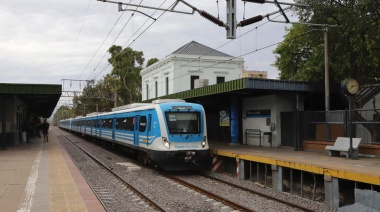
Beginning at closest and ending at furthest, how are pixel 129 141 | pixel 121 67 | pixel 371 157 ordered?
pixel 371 157
pixel 129 141
pixel 121 67

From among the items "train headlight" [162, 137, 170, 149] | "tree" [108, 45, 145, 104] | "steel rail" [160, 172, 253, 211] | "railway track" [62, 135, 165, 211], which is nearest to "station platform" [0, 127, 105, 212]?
"railway track" [62, 135, 165, 211]

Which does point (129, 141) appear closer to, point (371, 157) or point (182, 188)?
point (182, 188)

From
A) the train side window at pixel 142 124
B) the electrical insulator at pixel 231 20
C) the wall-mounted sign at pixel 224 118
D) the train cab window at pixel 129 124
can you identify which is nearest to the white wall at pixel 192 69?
the wall-mounted sign at pixel 224 118

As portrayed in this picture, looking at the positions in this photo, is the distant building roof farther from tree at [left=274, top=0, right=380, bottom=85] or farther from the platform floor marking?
the platform floor marking

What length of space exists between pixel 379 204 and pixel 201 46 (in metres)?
37.3

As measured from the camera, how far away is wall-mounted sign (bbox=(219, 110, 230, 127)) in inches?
843

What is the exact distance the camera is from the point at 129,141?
60.1 feet

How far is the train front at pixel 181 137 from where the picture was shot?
1412 centimetres

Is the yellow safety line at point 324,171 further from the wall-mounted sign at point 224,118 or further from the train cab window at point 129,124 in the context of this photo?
the wall-mounted sign at point 224,118

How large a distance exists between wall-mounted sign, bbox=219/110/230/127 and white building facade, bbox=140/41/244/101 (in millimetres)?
14540

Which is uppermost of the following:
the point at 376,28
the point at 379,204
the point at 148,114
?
the point at 376,28

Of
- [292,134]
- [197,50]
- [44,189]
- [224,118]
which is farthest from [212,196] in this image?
[197,50]

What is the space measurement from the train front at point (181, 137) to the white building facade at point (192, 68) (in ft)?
71.3

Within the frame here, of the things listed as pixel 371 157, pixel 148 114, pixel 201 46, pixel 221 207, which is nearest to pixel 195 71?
pixel 201 46
